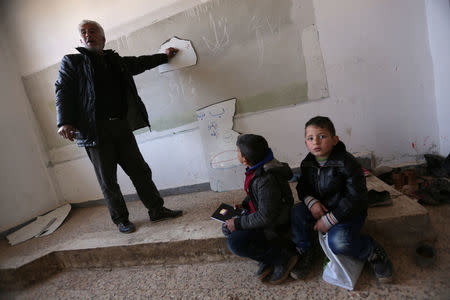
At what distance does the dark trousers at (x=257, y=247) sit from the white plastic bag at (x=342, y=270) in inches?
8.8

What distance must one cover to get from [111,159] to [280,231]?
1497 mm

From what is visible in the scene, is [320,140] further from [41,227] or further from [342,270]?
[41,227]

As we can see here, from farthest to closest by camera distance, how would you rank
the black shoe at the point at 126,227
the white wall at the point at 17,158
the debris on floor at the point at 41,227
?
the white wall at the point at 17,158, the debris on floor at the point at 41,227, the black shoe at the point at 126,227

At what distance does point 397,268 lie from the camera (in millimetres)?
1220

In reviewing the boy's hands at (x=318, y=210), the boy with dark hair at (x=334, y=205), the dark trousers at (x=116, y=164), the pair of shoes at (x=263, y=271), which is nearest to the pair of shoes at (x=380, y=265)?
the boy with dark hair at (x=334, y=205)

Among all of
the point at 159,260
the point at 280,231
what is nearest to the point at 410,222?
the point at 280,231

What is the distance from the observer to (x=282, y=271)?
1294 millimetres

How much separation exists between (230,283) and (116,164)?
54.2 inches

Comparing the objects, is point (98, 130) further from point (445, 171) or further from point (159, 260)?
point (445, 171)

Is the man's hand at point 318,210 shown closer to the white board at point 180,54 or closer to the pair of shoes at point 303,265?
the pair of shoes at point 303,265

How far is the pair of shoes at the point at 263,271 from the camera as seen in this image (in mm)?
1330

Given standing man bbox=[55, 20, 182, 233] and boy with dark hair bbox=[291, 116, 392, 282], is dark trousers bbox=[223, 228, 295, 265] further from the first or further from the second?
standing man bbox=[55, 20, 182, 233]

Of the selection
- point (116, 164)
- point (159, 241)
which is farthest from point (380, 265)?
point (116, 164)

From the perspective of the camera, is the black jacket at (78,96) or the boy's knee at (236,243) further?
the black jacket at (78,96)
